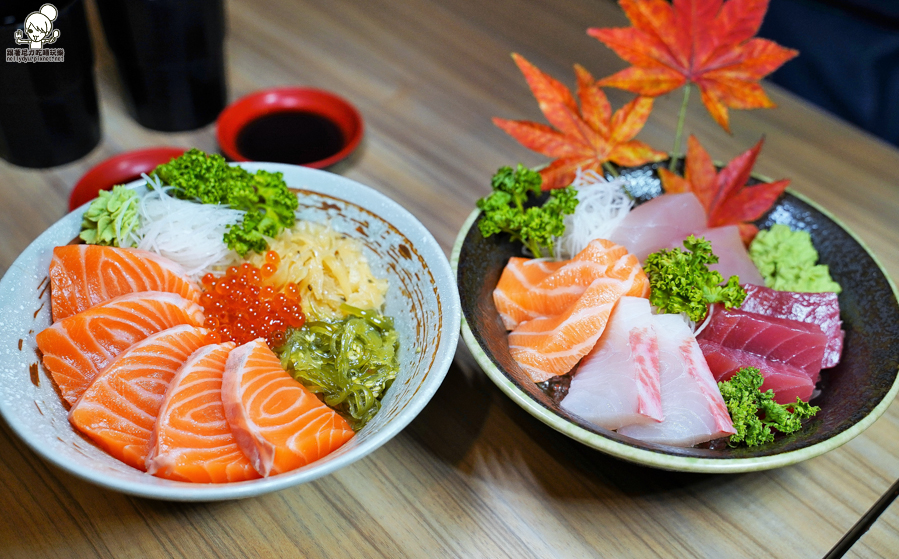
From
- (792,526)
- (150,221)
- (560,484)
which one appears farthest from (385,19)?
(792,526)

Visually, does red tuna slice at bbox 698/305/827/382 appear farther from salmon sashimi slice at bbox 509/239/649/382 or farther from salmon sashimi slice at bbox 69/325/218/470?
salmon sashimi slice at bbox 69/325/218/470

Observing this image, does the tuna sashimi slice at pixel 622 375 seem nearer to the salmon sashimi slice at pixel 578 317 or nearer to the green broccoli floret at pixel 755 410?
the salmon sashimi slice at pixel 578 317

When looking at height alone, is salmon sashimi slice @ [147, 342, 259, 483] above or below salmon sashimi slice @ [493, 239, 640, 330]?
below

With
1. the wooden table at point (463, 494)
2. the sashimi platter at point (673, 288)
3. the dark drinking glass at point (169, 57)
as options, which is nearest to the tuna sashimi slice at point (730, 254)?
the sashimi platter at point (673, 288)

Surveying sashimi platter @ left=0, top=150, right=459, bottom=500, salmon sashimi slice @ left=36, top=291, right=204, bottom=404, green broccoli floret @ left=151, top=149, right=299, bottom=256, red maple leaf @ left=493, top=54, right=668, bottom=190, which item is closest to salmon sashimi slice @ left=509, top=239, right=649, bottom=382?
sashimi platter @ left=0, top=150, right=459, bottom=500

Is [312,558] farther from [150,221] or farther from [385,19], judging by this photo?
[385,19]

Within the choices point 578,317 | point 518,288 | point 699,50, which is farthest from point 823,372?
point 699,50

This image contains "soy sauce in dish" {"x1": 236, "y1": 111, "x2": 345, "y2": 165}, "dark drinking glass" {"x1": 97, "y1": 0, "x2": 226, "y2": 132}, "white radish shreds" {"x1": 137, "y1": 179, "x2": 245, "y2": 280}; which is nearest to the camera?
"white radish shreds" {"x1": 137, "y1": 179, "x2": 245, "y2": 280}

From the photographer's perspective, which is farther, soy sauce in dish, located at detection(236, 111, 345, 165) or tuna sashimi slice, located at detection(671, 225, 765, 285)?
soy sauce in dish, located at detection(236, 111, 345, 165)

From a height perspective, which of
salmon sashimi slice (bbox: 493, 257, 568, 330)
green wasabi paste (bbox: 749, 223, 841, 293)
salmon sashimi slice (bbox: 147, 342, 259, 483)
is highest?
green wasabi paste (bbox: 749, 223, 841, 293)
